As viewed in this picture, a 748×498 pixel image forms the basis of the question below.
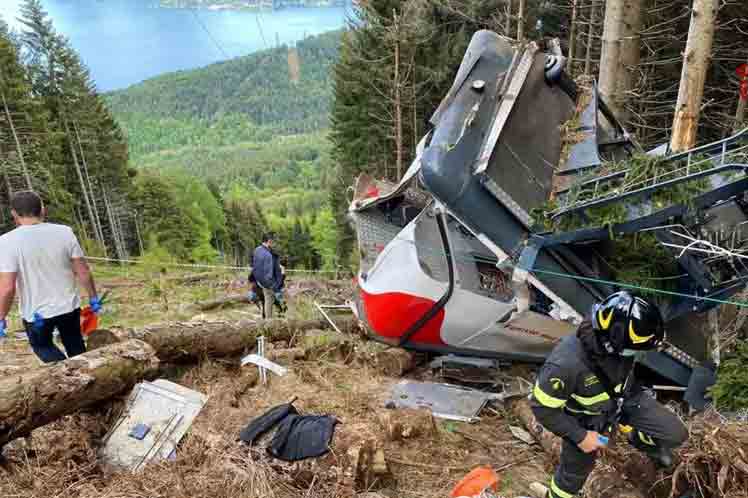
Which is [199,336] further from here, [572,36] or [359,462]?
[572,36]

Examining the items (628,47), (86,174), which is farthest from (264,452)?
(86,174)

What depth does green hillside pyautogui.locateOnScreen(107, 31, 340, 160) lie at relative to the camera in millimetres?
63562

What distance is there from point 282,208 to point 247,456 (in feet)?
293

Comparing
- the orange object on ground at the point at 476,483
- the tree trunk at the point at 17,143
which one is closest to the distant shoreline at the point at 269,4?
the tree trunk at the point at 17,143

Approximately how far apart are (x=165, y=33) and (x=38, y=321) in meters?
91.4

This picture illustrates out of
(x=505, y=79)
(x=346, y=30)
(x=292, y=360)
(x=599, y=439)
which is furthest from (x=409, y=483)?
(x=346, y=30)

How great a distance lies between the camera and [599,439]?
2564 millimetres

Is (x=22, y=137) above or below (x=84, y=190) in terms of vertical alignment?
above

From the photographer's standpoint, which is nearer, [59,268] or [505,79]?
[59,268]

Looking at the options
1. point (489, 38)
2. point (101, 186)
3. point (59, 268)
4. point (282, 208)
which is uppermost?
point (489, 38)

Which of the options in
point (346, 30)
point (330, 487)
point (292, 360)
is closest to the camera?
point (330, 487)

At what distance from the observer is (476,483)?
3070mm

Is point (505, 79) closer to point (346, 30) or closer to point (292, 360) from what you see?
point (292, 360)

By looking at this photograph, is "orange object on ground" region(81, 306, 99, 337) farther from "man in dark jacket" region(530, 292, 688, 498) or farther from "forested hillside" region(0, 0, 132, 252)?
"forested hillside" region(0, 0, 132, 252)
